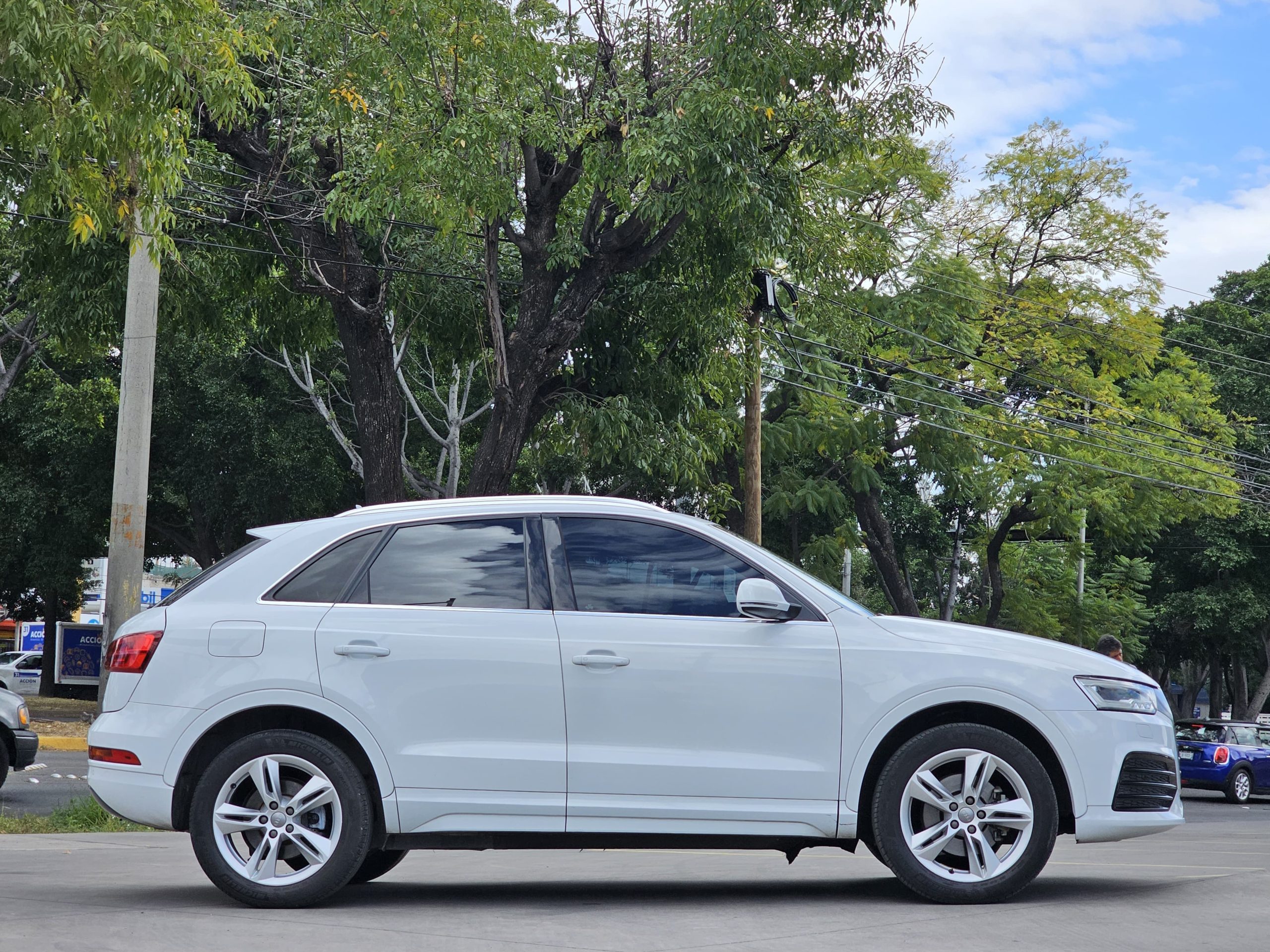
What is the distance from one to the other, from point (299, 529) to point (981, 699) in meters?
3.09

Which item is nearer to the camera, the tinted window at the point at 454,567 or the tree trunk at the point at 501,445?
the tinted window at the point at 454,567

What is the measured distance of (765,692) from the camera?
561 cm

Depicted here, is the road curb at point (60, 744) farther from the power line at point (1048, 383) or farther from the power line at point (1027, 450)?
the power line at point (1027, 450)

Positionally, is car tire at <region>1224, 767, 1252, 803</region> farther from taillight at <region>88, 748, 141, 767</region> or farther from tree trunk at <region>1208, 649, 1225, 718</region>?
tree trunk at <region>1208, 649, 1225, 718</region>

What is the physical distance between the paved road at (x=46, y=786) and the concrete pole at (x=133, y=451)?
111 centimetres

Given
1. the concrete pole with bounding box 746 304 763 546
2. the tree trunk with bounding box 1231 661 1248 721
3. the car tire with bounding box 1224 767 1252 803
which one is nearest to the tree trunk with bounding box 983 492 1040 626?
the car tire with bounding box 1224 767 1252 803

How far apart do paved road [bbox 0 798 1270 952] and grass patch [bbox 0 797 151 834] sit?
171 cm

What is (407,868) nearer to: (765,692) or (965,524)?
(765,692)

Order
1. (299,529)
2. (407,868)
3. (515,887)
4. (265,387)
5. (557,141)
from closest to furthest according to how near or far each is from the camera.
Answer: (299,529) → (515,887) → (407,868) → (557,141) → (265,387)

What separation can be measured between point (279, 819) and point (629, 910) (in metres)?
1.53

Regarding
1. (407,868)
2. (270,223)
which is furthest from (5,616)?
(407,868)

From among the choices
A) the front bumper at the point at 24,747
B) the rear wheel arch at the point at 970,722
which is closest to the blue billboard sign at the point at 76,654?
the front bumper at the point at 24,747

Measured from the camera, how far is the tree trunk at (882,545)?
1121 inches

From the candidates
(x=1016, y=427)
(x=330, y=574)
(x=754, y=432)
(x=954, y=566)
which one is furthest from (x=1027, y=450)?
(x=330, y=574)
